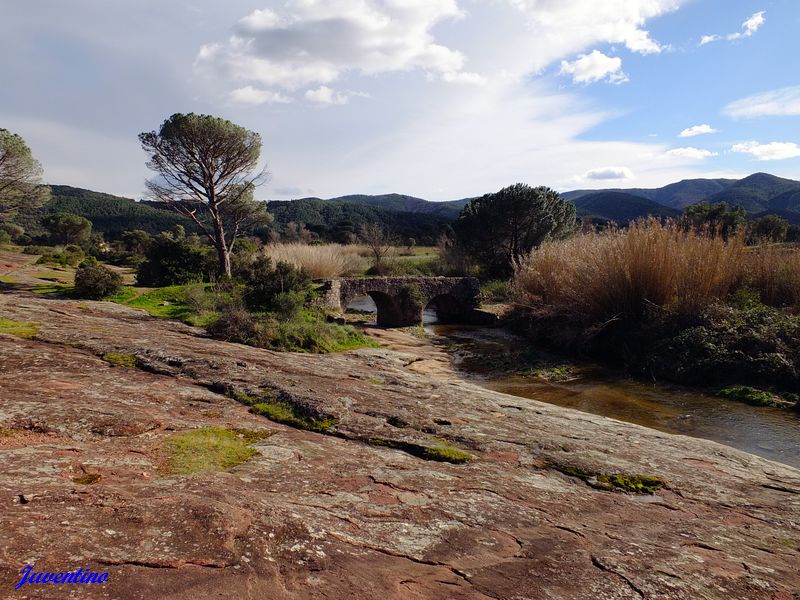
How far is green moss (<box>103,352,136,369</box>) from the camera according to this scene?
7.20 meters

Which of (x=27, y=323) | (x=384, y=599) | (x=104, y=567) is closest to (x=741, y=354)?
(x=384, y=599)

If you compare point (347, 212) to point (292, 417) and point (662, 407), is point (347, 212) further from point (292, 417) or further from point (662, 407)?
point (292, 417)

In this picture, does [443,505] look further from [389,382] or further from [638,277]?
[638,277]

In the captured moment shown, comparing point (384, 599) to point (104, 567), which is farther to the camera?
point (384, 599)

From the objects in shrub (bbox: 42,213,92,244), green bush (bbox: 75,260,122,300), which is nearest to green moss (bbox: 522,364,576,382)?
green bush (bbox: 75,260,122,300)

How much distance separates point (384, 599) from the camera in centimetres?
249

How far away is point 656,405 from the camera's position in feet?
43.7

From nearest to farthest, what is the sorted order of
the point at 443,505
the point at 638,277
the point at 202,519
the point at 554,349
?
the point at 202,519 < the point at 443,505 < the point at 638,277 < the point at 554,349

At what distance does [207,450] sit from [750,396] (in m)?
15.1

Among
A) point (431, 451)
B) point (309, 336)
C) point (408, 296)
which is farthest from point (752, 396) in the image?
point (408, 296)

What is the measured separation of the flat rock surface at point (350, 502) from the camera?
254 cm

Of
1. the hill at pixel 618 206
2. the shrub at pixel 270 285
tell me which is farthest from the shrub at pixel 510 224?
the hill at pixel 618 206

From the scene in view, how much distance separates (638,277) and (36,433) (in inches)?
736

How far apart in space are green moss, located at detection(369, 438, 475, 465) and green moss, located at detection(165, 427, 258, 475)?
1.60 meters
